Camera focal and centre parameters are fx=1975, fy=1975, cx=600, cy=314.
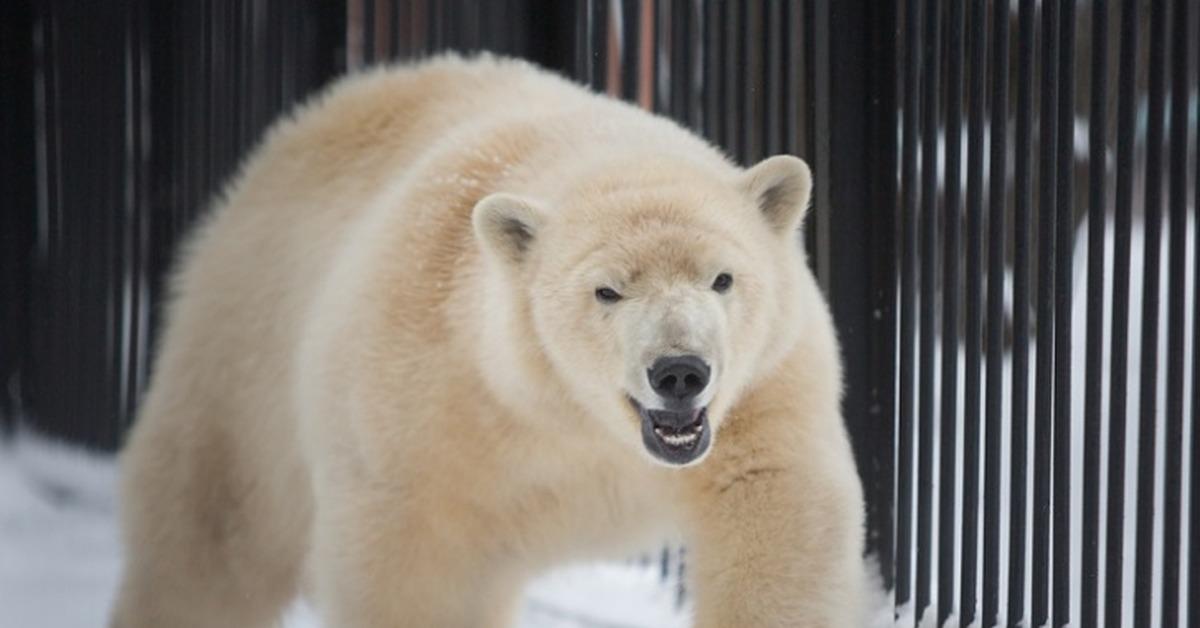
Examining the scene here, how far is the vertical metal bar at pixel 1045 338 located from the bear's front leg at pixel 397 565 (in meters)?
1.31

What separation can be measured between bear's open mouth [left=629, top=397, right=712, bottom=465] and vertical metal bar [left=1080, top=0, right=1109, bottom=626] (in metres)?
1.14

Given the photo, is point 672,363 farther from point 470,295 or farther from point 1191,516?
point 1191,516

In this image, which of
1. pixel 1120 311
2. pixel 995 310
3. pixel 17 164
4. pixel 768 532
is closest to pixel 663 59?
pixel 995 310

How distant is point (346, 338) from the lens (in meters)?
4.35

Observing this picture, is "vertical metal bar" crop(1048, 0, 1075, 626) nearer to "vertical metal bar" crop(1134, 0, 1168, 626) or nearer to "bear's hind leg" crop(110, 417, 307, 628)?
"vertical metal bar" crop(1134, 0, 1168, 626)

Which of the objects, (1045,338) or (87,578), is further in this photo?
(87,578)

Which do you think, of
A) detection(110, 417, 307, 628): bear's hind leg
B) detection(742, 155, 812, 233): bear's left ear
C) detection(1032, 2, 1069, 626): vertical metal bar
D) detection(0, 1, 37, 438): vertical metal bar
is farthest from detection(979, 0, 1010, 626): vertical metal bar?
detection(0, 1, 37, 438): vertical metal bar

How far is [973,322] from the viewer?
16.0 ft

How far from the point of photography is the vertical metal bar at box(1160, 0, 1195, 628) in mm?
4199

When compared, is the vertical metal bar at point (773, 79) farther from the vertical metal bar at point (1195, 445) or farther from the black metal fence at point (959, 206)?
the vertical metal bar at point (1195, 445)

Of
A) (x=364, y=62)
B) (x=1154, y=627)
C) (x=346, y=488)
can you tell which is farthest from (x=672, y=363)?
(x=364, y=62)

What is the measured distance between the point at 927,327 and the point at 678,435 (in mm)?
1510

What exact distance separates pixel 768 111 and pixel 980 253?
0.93m

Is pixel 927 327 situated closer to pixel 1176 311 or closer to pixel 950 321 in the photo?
pixel 950 321
